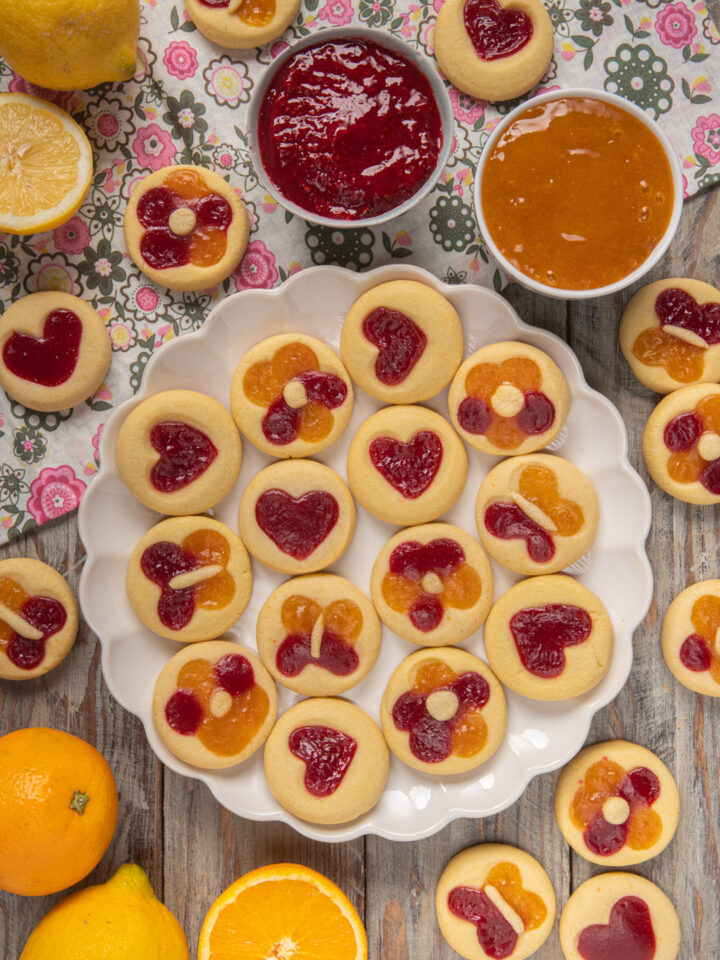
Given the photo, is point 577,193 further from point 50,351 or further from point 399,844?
point 399,844

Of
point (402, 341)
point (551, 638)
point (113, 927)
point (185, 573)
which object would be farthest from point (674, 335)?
point (113, 927)

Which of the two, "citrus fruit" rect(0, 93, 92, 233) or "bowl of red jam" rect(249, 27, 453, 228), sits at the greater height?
"bowl of red jam" rect(249, 27, 453, 228)

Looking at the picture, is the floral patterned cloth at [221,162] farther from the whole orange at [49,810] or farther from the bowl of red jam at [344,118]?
the whole orange at [49,810]

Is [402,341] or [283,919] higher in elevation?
[402,341]

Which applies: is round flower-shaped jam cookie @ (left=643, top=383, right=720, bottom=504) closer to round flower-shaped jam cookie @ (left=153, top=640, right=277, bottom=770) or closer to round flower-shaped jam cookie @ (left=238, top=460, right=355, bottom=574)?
round flower-shaped jam cookie @ (left=238, top=460, right=355, bottom=574)

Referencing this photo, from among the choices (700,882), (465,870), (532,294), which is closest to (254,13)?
(532,294)

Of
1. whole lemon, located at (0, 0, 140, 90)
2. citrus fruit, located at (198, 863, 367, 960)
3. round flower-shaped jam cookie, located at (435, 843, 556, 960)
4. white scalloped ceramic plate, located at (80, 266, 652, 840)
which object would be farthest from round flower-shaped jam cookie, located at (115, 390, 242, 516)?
round flower-shaped jam cookie, located at (435, 843, 556, 960)
